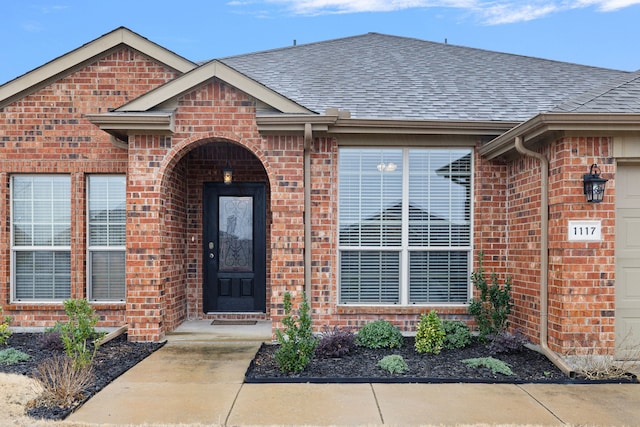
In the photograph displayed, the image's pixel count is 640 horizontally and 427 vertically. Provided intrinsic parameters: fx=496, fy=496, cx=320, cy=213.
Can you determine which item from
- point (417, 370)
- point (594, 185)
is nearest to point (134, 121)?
point (417, 370)

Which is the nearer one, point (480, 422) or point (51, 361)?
point (480, 422)

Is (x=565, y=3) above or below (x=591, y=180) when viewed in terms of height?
above

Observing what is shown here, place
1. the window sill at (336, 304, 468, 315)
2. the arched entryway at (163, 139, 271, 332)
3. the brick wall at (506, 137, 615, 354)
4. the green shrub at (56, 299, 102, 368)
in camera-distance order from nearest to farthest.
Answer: the green shrub at (56, 299, 102, 368) → the brick wall at (506, 137, 615, 354) → the window sill at (336, 304, 468, 315) → the arched entryway at (163, 139, 271, 332)

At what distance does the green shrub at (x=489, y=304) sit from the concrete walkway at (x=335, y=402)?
5.31 feet

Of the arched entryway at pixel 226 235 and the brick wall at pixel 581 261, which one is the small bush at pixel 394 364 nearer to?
the brick wall at pixel 581 261

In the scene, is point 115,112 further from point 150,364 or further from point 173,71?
point 150,364

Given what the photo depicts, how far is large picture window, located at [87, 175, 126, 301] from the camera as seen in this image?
787 centimetres

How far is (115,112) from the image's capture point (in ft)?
22.5

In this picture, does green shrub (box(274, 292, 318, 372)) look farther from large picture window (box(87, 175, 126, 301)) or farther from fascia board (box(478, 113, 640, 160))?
large picture window (box(87, 175, 126, 301))

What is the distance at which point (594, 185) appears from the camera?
5605 mm

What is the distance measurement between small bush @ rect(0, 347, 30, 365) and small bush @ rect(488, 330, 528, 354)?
231 inches

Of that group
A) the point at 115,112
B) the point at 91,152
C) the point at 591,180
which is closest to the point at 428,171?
the point at 591,180

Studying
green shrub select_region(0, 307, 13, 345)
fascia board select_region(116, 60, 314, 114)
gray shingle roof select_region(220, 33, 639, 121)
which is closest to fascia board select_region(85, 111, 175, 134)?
fascia board select_region(116, 60, 314, 114)

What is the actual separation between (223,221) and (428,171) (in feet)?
11.6
